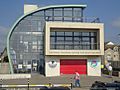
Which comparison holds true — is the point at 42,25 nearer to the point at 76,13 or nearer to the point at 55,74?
the point at 76,13

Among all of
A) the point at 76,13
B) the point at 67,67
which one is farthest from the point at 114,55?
the point at 67,67

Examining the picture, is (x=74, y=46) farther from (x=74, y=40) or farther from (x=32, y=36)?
(x=32, y=36)

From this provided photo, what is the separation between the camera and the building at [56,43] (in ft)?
145

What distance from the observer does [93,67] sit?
45000 mm

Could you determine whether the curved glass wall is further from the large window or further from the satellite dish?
the satellite dish

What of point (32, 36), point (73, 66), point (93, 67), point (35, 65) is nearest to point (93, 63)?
point (93, 67)

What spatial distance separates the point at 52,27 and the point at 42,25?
229 inches

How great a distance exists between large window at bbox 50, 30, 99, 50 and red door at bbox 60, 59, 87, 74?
3264 millimetres

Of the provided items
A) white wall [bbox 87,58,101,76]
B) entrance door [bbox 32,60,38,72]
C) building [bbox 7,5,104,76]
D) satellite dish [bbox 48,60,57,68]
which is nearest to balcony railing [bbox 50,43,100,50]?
building [bbox 7,5,104,76]

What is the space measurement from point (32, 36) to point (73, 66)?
32.1 ft

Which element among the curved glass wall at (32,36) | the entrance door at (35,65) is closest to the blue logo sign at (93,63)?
the curved glass wall at (32,36)

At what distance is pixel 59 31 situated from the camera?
4753 cm

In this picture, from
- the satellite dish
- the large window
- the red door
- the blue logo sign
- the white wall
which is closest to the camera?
the satellite dish

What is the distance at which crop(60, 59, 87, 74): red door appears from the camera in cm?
4444
